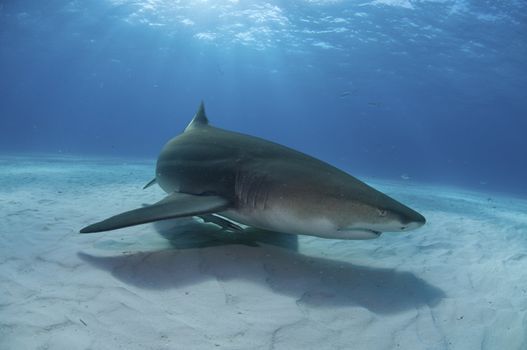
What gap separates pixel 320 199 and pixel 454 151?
514 feet

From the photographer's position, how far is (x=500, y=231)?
6.77m

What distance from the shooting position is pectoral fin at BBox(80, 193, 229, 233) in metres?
3.13

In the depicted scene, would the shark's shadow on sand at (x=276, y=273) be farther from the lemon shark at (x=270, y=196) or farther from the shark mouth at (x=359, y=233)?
the shark mouth at (x=359, y=233)

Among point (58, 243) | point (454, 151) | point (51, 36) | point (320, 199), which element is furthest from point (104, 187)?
point (454, 151)

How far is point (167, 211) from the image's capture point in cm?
337

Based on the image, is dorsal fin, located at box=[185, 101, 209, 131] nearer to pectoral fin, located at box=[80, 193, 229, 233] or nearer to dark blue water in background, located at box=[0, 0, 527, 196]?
pectoral fin, located at box=[80, 193, 229, 233]

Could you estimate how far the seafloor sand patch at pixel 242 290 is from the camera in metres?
2.39

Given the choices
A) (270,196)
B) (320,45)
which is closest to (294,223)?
(270,196)

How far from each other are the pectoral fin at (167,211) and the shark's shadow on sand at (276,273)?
0.44 meters

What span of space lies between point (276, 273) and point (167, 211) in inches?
46.6

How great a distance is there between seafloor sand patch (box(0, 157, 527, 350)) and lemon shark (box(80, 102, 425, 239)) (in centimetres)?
47

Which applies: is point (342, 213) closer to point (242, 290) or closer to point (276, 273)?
point (276, 273)

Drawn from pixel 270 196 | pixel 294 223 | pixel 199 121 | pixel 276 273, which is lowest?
pixel 276 273

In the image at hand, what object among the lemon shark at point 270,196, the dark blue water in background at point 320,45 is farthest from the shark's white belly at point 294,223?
the dark blue water in background at point 320,45
